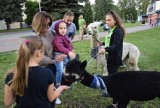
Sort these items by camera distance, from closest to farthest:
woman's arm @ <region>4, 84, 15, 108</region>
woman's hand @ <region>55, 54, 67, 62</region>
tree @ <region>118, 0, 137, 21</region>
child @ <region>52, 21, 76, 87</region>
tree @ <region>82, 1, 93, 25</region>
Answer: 1. woman's arm @ <region>4, 84, 15, 108</region>
2. child @ <region>52, 21, 76, 87</region>
3. woman's hand @ <region>55, 54, 67, 62</region>
4. tree @ <region>82, 1, 93, 25</region>
5. tree @ <region>118, 0, 137, 21</region>

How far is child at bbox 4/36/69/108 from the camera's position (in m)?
2.39

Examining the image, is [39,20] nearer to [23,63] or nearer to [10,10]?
[23,63]

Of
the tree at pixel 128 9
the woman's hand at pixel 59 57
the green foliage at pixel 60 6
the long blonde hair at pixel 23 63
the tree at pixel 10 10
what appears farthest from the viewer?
the tree at pixel 128 9

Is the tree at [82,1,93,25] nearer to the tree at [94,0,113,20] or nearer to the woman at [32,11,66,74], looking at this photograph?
the tree at [94,0,113,20]

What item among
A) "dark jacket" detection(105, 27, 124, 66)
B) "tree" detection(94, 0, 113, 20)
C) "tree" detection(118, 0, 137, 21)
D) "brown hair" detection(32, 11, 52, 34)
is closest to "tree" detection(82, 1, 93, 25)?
"tree" detection(94, 0, 113, 20)

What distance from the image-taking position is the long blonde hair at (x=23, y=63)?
2367mm

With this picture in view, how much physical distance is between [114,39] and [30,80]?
229 cm

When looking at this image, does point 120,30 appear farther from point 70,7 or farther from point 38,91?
point 70,7

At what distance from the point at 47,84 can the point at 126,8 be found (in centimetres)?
9079

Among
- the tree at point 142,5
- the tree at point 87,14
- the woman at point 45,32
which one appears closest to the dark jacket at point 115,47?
the woman at point 45,32

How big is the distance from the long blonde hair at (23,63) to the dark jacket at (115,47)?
6.94 feet

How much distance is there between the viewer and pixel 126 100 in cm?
406

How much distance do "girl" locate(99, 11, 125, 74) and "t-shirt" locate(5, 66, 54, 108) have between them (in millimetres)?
1935

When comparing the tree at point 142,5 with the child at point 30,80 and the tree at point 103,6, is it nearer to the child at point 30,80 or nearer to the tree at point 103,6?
the tree at point 103,6
